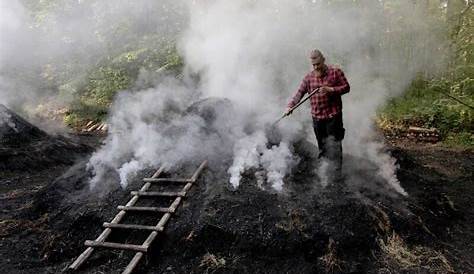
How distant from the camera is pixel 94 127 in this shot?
39.2ft

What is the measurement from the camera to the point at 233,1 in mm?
11938

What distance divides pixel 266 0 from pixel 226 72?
3.95 meters

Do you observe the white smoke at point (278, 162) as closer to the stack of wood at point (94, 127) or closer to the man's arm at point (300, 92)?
the man's arm at point (300, 92)

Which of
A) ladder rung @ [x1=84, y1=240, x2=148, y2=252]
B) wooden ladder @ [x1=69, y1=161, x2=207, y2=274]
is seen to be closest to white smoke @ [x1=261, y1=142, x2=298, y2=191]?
wooden ladder @ [x1=69, y1=161, x2=207, y2=274]

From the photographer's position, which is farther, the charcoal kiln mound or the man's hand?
the man's hand

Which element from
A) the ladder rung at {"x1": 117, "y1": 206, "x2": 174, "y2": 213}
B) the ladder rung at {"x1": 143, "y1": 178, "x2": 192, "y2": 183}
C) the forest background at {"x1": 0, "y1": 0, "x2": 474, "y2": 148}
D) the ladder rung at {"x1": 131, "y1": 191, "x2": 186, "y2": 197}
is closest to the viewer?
the ladder rung at {"x1": 117, "y1": 206, "x2": 174, "y2": 213}

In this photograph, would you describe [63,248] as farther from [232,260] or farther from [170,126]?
[170,126]

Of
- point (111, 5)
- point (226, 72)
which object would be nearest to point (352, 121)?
point (226, 72)

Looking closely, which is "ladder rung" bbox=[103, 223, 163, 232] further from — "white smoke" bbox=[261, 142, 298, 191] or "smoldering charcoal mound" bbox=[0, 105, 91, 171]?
"smoldering charcoal mound" bbox=[0, 105, 91, 171]

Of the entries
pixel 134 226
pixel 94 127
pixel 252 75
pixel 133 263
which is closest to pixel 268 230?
pixel 133 263

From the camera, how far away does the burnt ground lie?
14.5 ft

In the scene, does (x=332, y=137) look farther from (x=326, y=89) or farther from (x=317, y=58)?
(x=317, y=58)

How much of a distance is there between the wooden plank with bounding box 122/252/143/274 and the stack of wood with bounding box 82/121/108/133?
7.62 m

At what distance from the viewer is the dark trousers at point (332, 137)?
18.8ft
